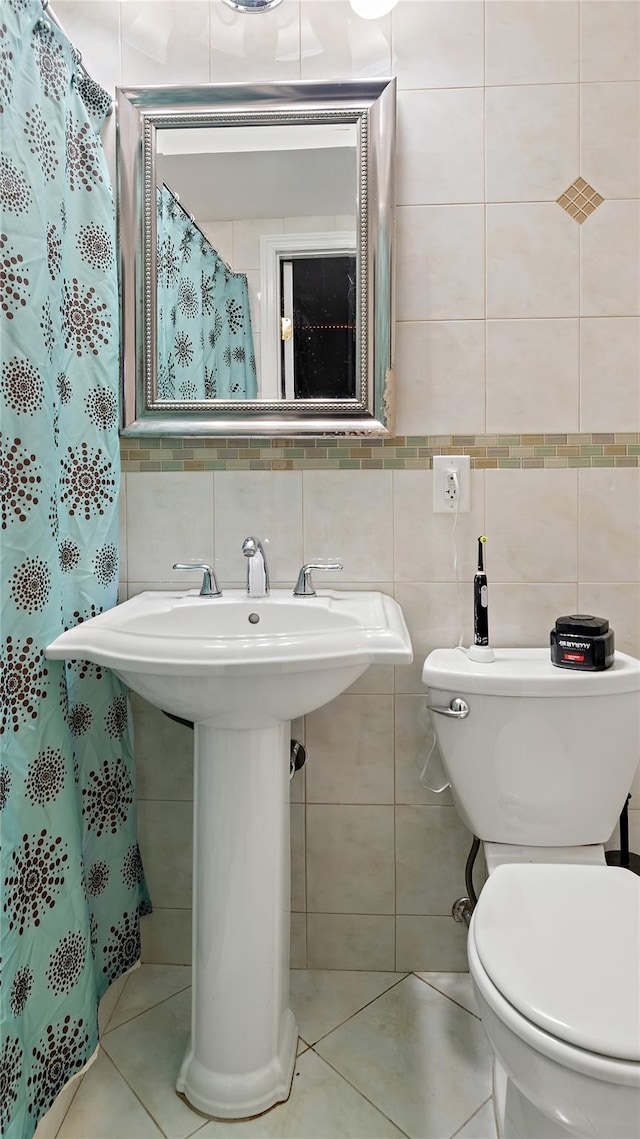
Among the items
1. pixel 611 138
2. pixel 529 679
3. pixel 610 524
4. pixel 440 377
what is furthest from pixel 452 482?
pixel 611 138

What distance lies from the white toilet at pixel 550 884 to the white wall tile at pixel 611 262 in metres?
0.73

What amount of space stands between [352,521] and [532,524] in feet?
1.26

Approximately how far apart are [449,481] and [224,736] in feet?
2.31

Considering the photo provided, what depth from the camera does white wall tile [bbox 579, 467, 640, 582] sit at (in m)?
1.40

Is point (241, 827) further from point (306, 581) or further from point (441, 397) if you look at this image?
point (441, 397)

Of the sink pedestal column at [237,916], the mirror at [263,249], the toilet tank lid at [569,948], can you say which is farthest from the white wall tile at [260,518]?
the toilet tank lid at [569,948]

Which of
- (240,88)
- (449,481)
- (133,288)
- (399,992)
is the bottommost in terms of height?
(399,992)

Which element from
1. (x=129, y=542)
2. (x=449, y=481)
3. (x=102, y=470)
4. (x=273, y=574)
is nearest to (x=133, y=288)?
(x=102, y=470)

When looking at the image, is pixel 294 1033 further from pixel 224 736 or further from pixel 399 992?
pixel 224 736

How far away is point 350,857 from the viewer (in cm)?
148

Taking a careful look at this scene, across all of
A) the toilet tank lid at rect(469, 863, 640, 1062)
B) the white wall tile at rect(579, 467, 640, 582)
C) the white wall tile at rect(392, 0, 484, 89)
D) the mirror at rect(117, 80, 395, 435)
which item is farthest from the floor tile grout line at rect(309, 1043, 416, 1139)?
the white wall tile at rect(392, 0, 484, 89)

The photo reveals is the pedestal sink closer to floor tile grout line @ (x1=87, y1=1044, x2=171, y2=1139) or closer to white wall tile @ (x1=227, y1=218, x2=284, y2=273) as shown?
floor tile grout line @ (x1=87, y1=1044, x2=171, y2=1139)

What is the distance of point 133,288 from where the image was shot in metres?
1.43

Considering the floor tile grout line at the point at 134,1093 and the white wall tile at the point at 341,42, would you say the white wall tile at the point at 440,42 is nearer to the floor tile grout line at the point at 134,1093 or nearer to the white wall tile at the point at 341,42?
the white wall tile at the point at 341,42
